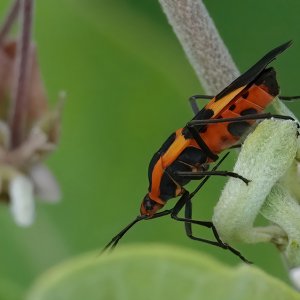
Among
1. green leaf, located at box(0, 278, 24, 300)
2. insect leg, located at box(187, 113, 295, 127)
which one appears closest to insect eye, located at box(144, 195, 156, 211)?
insect leg, located at box(187, 113, 295, 127)

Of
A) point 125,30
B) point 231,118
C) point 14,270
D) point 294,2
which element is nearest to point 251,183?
point 231,118

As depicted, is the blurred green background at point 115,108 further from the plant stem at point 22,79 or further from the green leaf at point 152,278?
the green leaf at point 152,278

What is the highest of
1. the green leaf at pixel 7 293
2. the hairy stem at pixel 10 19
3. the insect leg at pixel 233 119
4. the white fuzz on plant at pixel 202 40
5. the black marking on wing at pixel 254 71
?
the hairy stem at pixel 10 19

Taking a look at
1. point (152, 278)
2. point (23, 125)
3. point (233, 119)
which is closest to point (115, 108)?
point (23, 125)

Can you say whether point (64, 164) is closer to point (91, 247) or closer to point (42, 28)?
point (91, 247)

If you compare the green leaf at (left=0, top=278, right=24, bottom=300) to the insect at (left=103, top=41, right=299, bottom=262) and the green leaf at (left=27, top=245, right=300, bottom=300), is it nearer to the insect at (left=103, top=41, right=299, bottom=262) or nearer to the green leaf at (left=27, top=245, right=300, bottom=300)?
the insect at (left=103, top=41, right=299, bottom=262)

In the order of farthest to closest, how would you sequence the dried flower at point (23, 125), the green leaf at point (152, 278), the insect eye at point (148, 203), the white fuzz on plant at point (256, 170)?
the dried flower at point (23, 125), the insect eye at point (148, 203), the white fuzz on plant at point (256, 170), the green leaf at point (152, 278)

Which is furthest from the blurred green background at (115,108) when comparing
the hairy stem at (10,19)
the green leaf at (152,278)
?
the green leaf at (152,278)
